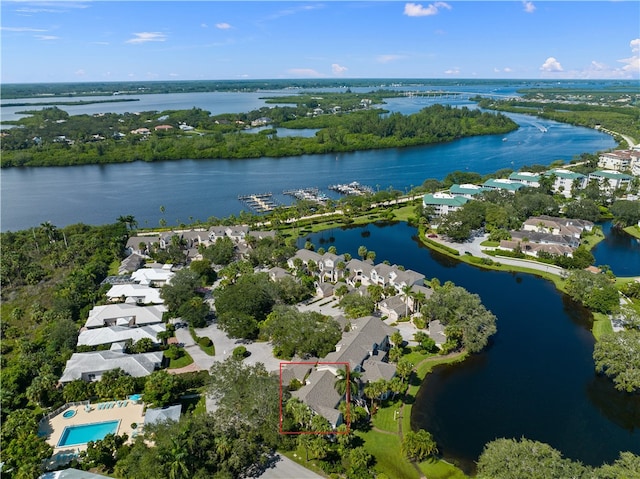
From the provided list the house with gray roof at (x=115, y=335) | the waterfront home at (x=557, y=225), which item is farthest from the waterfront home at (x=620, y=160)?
the house with gray roof at (x=115, y=335)

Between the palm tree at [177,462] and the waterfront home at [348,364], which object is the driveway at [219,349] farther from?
the palm tree at [177,462]

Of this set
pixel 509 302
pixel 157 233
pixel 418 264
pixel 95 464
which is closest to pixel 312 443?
pixel 95 464

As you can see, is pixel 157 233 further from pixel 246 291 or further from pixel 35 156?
pixel 35 156

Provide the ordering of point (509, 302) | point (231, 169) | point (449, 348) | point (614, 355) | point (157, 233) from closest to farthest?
1. point (614, 355)
2. point (449, 348)
3. point (509, 302)
4. point (157, 233)
5. point (231, 169)

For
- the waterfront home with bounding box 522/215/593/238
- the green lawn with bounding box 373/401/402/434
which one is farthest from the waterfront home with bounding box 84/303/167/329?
the waterfront home with bounding box 522/215/593/238

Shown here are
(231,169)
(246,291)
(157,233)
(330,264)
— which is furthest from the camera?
(231,169)

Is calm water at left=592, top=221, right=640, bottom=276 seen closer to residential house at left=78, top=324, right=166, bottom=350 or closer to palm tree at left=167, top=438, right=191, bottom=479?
palm tree at left=167, top=438, right=191, bottom=479
